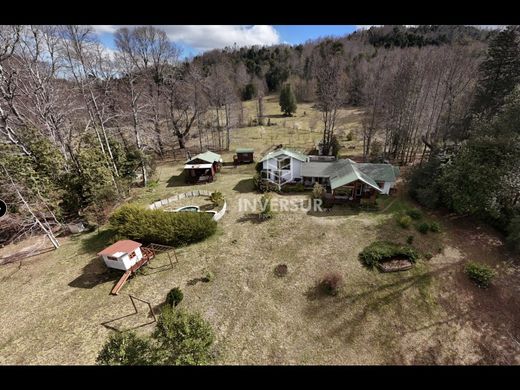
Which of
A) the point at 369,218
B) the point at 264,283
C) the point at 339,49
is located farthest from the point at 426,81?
the point at 339,49

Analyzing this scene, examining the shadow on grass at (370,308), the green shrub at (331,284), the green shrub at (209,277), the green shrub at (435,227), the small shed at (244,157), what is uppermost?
the small shed at (244,157)

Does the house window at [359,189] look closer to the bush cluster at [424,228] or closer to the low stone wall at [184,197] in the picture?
the bush cluster at [424,228]

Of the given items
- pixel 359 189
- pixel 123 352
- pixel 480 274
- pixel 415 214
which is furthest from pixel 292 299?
pixel 359 189

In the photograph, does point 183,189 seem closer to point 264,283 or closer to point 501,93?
point 264,283

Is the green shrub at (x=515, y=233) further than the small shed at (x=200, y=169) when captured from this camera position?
No

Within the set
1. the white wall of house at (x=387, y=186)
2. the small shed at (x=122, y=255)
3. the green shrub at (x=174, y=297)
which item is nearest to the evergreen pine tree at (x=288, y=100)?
the white wall of house at (x=387, y=186)

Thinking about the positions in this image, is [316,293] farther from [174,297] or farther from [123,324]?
[123,324]
